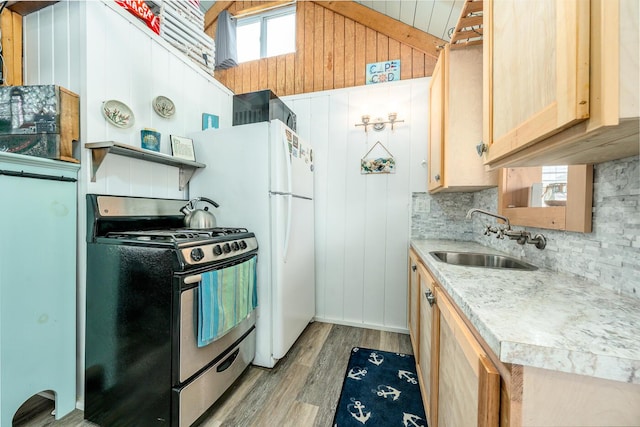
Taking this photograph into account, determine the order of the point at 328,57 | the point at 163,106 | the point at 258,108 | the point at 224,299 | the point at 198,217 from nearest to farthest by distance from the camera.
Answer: the point at 224,299 → the point at 198,217 → the point at 163,106 → the point at 258,108 → the point at 328,57

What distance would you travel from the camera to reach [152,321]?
1207mm

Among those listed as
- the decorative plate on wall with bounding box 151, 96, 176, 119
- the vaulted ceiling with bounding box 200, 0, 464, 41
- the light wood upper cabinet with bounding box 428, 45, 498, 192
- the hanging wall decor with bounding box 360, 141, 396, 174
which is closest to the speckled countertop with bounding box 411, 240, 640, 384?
the light wood upper cabinet with bounding box 428, 45, 498, 192

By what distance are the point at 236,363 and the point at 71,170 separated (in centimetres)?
145

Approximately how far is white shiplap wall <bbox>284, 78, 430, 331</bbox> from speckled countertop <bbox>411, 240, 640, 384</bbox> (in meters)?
1.54

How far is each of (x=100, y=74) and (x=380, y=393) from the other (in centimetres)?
255

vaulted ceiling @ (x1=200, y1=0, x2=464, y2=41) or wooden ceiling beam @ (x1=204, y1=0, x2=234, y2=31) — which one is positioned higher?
wooden ceiling beam @ (x1=204, y1=0, x2=234, y2=31)

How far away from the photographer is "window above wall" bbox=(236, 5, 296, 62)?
2975 mm

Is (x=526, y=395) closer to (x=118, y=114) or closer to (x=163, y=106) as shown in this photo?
(x=118, y=114)

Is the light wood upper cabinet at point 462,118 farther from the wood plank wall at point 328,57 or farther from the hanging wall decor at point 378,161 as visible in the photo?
the wood plank wall at point 328,57

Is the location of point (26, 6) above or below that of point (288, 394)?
above

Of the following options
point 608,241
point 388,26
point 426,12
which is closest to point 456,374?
point 608,241

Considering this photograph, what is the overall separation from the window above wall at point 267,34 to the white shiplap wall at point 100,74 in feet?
4.70

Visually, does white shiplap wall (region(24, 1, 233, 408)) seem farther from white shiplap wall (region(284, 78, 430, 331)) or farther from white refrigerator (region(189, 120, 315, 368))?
white shiplap wall (region(284, 78, 430, 331))

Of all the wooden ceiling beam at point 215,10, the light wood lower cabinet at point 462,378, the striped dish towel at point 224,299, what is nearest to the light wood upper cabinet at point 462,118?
the light wood lower cabinet at point 462,378
